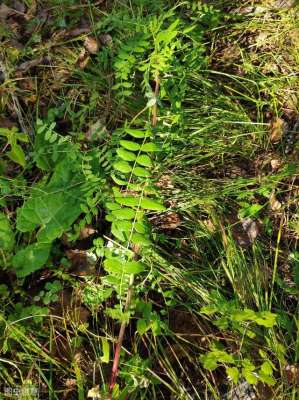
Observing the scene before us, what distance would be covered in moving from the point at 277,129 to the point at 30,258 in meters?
1.44

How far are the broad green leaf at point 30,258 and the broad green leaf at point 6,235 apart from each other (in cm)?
5

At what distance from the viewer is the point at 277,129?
8.36 feet

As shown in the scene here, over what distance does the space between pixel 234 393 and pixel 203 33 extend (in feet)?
5.99

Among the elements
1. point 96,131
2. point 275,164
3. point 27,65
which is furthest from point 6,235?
point 275,164

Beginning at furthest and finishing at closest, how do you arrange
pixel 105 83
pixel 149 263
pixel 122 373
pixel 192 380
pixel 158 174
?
1. pixel 105 83
2. pixel 158 174
3. pixel 149 263
4. pixel 192 380
5. pixel 122 373

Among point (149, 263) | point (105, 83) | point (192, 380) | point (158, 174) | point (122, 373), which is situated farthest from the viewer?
point (105, 83)

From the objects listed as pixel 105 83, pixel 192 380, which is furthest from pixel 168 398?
pixel 105 83

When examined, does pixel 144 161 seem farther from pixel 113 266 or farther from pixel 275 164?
pixel 275 164

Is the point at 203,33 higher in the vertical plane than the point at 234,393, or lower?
higher

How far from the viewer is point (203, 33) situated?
262cm

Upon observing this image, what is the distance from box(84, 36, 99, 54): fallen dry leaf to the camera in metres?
2.63

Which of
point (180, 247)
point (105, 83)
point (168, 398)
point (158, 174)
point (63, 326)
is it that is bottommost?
point (168, 398)

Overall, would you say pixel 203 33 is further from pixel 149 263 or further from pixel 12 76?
pixel 149 263

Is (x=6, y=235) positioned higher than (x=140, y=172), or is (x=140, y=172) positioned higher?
(x=140, y=172)
